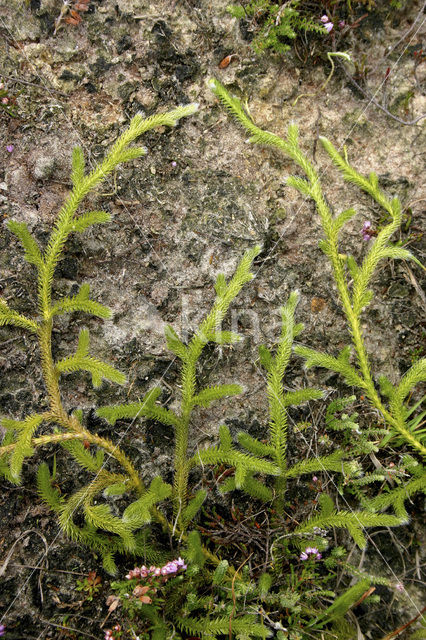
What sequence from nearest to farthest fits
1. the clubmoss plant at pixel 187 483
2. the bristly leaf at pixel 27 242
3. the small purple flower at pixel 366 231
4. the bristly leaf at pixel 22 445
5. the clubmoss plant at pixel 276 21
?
the bristly leaf at pixel 22 445, the clubmoss plant at pixel 187 483, the bristly leaf at pixel 27 242, the clubmoss plant at pixel 276 21, the small purple flower at pixel 366 231

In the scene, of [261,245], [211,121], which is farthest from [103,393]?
[211,121]

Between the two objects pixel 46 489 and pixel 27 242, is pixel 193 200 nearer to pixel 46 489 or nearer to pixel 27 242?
pixel 27 242

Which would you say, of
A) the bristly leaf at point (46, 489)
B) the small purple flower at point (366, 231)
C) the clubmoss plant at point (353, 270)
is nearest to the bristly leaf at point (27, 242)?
the bristly leaf at point (46, 489)

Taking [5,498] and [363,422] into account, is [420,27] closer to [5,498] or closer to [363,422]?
[363,422]

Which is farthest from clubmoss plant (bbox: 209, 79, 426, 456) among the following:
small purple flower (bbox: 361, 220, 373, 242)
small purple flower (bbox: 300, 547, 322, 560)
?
small purple flower (bbox: 300, 547, 322, 560)

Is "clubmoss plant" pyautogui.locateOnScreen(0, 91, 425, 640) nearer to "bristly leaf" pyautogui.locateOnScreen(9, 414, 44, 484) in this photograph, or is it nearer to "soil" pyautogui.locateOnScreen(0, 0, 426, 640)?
"bristly leaf" pyautogui.locateOnScreen(9, 414, 44, 484)

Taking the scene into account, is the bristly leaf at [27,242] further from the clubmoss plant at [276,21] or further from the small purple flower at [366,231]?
the small purple flower at [366,231]
